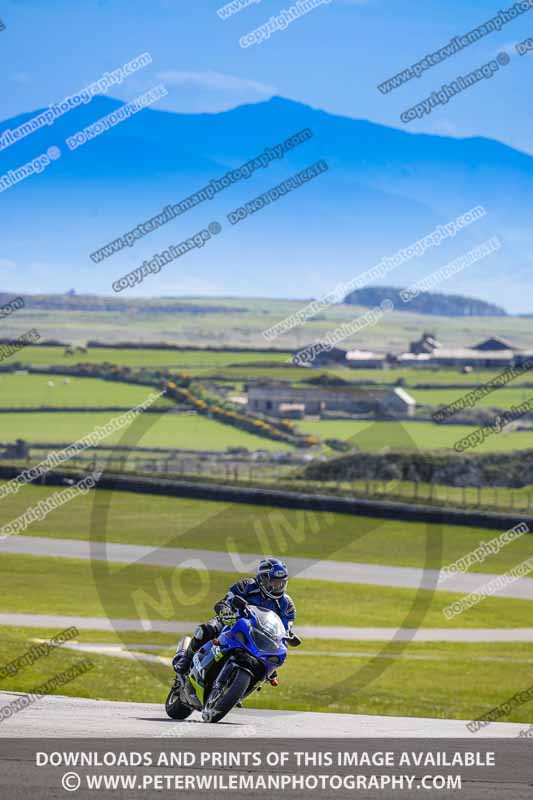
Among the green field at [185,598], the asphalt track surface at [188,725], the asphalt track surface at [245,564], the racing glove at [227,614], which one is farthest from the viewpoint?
the asphalt track surface at [245,564]

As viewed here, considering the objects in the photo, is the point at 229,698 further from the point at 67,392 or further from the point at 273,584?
the point at 67,392

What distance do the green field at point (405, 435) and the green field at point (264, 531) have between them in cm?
3586

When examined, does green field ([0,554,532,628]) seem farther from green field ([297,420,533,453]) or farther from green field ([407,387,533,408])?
green field ([407,387,533,408])

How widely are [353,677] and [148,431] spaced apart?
8693 cm

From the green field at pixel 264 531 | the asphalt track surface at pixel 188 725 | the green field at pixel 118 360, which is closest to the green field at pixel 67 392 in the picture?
the green field at pixel 118 360

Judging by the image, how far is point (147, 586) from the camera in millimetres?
48656

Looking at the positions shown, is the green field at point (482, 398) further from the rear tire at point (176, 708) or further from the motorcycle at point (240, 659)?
the motorcycle at point (240, 659)

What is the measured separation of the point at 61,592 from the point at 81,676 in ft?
61.1

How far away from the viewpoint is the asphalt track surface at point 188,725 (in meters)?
14.9

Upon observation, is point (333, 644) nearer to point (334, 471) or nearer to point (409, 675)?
point (409, 675)

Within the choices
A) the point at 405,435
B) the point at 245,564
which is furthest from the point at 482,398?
the point at 245,564

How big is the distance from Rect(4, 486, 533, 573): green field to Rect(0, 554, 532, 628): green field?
644 cm

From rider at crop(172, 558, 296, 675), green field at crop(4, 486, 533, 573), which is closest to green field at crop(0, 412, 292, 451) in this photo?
green field at crop(4, 486, 533, 573)

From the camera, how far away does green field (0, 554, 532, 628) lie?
143ft
